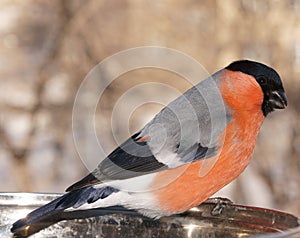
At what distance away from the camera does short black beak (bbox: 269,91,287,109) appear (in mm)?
2789

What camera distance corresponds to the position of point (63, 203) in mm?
2389

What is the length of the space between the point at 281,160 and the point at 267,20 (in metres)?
1.00

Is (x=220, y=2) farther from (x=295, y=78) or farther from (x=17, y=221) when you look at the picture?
(x=17, y=221)

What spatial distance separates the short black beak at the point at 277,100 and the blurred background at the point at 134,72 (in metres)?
2.40

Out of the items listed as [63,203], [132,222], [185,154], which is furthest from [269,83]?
[63,203]

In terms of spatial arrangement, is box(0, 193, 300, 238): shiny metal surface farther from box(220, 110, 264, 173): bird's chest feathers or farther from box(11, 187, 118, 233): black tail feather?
box(220, 110, 264, 173): bird's chest feathers

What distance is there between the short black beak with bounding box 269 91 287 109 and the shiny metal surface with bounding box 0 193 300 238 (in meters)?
0.47

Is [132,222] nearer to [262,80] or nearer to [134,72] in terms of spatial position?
[262,80]

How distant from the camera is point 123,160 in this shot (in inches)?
102

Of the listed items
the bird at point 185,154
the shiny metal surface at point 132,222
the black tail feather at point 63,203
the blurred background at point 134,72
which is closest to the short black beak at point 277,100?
the bird at point 185,154

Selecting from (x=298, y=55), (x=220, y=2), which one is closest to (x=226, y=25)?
(x=220, y=2)

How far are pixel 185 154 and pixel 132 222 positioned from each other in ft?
1.01

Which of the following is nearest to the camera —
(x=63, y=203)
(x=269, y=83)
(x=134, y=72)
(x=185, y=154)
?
(x=63, y=203)

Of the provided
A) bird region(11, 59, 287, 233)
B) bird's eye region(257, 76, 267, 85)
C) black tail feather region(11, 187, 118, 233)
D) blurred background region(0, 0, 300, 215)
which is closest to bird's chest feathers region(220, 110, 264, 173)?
bird region(11, 59, 287, 233)
